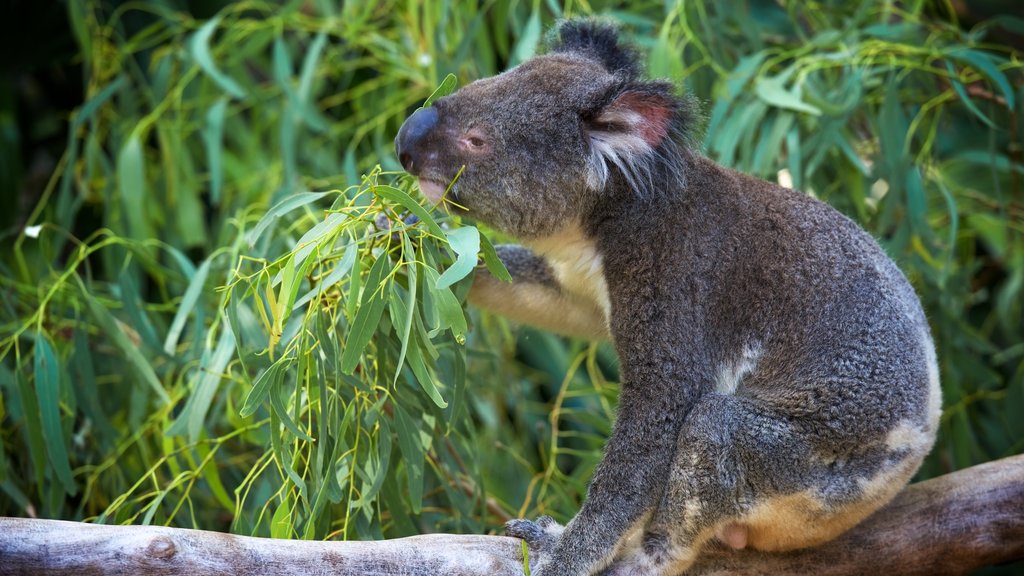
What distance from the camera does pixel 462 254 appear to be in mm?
2273

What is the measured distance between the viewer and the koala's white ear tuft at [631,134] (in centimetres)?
270

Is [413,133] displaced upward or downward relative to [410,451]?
upward

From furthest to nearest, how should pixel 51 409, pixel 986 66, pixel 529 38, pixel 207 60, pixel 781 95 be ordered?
1. pixel 207 60
2. pixel 529 38
3. pixel 781 95
4. pixel 986 66
5. pixel 51 409

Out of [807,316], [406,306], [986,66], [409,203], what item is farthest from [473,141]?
[986,66]

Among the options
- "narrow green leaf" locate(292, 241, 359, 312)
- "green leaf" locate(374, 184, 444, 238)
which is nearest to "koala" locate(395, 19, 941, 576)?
"green leaf" locate(374, 184, 444, 238)

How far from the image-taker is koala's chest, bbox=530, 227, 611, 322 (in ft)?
9.26

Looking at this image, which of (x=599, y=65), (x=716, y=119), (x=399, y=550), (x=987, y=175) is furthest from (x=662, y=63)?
(x=987, y=175)

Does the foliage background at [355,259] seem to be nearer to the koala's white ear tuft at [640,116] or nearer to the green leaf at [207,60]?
the green leaf at [207,60]

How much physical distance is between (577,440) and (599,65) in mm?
3156

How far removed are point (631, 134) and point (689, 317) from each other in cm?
51

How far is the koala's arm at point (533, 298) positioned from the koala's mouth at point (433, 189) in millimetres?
454

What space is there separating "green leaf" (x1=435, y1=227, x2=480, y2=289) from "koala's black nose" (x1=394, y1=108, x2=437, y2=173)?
313 millimetres

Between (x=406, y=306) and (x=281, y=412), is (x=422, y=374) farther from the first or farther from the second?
(x=281, y=412)

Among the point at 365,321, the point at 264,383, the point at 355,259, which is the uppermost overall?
the point at 355,259
